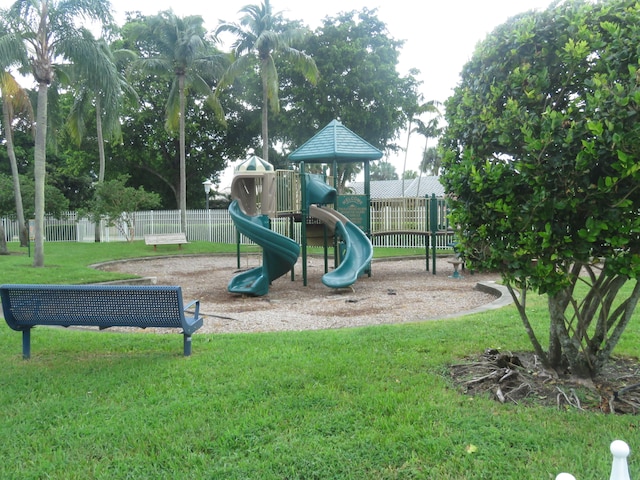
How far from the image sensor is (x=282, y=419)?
137 inches

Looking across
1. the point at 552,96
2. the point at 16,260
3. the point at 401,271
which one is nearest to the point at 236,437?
the point at 552,96

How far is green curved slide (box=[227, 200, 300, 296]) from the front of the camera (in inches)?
439

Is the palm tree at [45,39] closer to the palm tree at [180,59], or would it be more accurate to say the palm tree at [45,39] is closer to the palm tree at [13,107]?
the palm tree at [13,107]

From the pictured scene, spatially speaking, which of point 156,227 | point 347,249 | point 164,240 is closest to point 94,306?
point 347,249

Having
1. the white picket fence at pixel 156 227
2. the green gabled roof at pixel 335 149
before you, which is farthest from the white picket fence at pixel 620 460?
the white picket fence at pixel 156 227

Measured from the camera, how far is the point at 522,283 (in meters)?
3.76

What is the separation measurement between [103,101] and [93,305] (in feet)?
42.7

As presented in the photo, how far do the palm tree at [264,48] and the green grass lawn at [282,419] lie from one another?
2158cm

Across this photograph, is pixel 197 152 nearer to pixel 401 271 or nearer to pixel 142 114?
pixel 142 114

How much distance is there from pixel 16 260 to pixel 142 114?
69.5 ft

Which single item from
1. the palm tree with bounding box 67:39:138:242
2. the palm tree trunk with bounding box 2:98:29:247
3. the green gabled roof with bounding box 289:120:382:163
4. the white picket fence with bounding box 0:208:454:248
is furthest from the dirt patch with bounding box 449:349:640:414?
the white picket fence with bounding box 0:208:454:248

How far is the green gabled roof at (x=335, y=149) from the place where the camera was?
14734 millimetres

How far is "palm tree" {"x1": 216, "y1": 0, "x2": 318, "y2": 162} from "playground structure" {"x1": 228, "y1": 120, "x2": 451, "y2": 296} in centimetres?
1127

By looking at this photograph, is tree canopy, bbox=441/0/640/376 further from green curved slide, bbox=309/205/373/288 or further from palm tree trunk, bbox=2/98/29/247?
palm tree trunk, bbox=2/98/29/247
